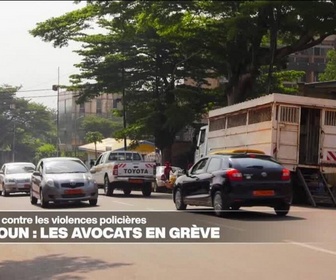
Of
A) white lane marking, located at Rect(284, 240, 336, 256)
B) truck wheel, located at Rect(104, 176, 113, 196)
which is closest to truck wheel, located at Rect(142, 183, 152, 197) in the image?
truck wheel, located at Rect(104, 176, 113, 196)

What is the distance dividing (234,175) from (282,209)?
1.63 m

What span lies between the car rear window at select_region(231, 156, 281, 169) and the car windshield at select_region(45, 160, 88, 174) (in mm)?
5914

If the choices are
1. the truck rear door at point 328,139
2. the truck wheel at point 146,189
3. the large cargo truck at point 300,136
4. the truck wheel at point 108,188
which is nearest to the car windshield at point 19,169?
the truck wheel at point 108,188

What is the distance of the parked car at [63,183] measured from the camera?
646 inches

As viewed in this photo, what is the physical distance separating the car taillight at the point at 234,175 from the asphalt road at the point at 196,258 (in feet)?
4.94

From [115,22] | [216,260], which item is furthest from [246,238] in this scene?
[115,22]

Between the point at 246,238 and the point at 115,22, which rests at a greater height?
the point at 115,22

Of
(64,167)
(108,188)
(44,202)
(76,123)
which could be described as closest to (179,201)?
(44,202)

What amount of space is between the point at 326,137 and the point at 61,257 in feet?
39.1

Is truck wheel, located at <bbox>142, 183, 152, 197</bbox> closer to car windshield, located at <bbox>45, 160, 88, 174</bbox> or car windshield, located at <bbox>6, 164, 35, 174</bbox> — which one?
car windshield, located at <bbox>6, 164, 35, 174</bbox>

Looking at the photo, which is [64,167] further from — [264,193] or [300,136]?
[300,136]

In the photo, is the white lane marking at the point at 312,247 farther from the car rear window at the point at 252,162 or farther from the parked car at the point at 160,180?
the parked car at the point at 160,180

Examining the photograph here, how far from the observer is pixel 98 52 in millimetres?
37062

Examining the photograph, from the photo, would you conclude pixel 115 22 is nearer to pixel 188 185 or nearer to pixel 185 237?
pixel 185 237
